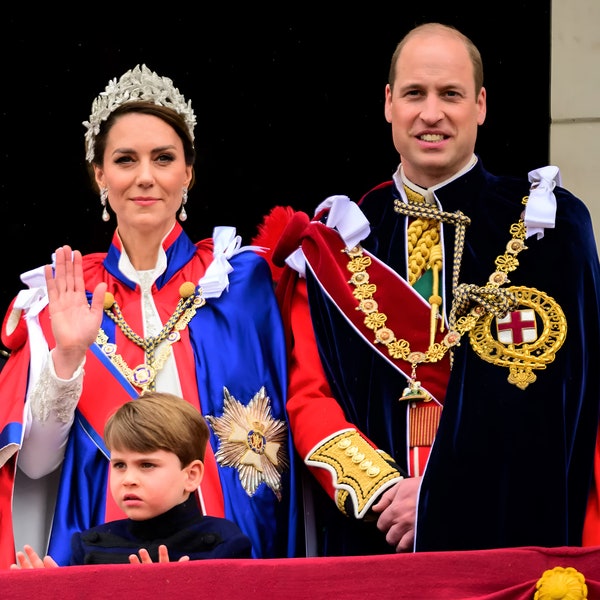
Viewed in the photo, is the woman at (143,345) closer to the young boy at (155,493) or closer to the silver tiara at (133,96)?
the silver tiara at (133,96)

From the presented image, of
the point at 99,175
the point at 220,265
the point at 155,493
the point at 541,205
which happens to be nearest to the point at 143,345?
the point at 220,265

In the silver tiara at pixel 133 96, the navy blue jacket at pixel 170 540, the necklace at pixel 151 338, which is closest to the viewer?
the navy blue jacket at pixel 170 540

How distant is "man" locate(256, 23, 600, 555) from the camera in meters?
4.08

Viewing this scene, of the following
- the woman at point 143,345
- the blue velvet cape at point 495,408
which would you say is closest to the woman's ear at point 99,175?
the woman at point 143,345

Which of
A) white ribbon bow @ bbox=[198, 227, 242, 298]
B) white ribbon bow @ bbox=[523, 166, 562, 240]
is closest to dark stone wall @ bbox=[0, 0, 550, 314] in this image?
white ribbon bow @ bbox=[198, 227, 242, 298]

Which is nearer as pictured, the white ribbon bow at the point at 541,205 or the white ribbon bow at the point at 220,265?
the white ribbon bow at the point at 541,205

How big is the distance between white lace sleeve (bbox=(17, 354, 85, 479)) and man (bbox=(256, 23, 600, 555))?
1.82 feet

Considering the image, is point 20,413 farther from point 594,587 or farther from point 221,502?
point 594,587

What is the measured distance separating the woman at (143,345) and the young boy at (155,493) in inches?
19.7

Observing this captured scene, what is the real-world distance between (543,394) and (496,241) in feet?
1.47

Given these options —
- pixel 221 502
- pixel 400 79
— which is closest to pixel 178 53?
pixel 400 79

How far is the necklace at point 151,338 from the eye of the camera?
445 cm

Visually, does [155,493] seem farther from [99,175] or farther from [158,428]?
[99,175]

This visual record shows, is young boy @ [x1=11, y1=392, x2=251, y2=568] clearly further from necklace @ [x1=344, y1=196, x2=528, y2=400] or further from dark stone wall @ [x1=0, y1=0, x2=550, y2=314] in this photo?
dark stone wall @ [x1=0, y1=0, x2=550, y2=314]
